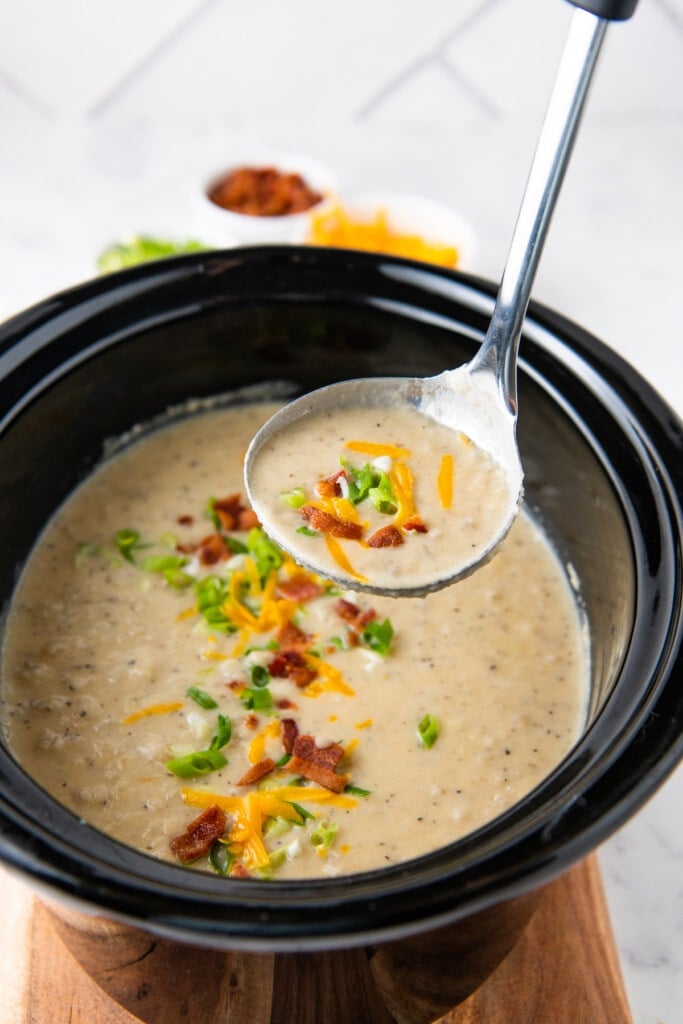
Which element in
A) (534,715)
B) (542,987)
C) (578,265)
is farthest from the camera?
(578,265)

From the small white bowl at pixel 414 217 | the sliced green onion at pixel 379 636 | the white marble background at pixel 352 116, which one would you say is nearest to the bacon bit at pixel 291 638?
the sliced green onion at pixel 379 636

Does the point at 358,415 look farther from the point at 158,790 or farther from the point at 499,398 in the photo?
the point at 158,790

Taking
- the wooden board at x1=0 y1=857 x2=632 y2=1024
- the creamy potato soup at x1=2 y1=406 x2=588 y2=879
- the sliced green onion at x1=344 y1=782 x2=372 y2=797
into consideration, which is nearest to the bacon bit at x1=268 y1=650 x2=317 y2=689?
the creamy potato soup at x1=2 y1=406 x2=588 y2=879

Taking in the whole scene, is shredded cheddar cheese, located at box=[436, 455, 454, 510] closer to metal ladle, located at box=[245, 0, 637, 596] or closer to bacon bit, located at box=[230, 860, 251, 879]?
metal ladle, located at box=[245, 0, 637, 596]

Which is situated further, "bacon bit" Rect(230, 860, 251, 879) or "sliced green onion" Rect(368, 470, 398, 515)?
"sliced green onion" Rect(368, 470, 398, 515)

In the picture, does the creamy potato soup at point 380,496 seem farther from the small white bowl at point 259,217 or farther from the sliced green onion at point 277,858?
the small white bowl at point 259,217

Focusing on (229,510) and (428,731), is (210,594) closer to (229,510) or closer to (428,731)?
(229,510)

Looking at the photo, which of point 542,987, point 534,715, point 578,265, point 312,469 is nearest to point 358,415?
point 312,469
